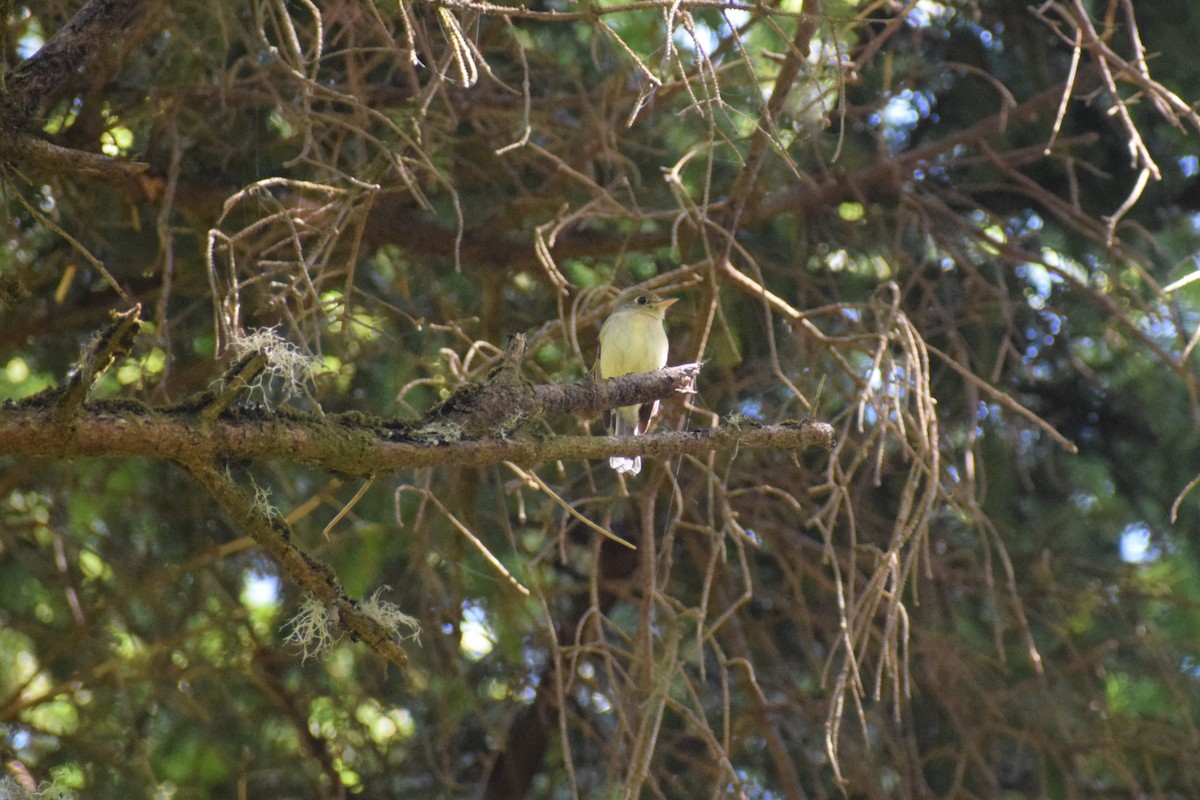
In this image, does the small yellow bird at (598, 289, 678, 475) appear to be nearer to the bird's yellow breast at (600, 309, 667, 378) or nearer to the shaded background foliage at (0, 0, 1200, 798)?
the bird's yellow breast at (600, 309, 667, 378)

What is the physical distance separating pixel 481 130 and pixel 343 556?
161 cm

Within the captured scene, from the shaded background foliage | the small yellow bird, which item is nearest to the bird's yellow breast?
the small yellow bird

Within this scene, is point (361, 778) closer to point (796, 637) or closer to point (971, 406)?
point (796, 637)

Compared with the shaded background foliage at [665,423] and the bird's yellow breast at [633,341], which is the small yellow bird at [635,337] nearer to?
the bird's yellow breast at [633,341]

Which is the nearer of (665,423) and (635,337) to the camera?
(665,423)

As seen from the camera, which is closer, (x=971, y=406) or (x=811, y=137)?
(x=971, y=406)

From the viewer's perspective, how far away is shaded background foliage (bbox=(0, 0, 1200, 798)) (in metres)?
4.45

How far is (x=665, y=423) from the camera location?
425 centimetres

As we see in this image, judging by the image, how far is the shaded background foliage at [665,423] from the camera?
14.6 ft

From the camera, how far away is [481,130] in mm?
4473

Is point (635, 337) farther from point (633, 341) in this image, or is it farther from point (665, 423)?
point (665, 423)

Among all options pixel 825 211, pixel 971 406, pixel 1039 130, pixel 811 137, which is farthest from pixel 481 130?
pixel 1039 130

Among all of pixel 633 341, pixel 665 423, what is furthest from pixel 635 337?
pixel 665 423

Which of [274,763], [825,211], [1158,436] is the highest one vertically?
[825,211]
